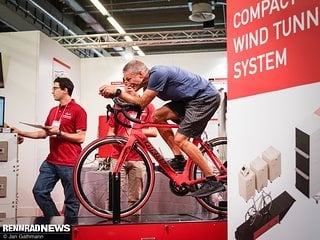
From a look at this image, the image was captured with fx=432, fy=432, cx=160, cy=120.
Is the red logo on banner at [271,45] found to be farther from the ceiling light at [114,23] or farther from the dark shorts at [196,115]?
the ceiling light at [114,23]

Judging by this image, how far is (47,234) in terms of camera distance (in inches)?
127

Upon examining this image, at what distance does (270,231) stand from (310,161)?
47cm

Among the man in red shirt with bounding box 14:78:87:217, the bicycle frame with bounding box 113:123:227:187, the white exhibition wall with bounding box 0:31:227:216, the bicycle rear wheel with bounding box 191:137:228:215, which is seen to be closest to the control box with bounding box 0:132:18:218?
the man in red shirt with bounding box 14:78:87:217

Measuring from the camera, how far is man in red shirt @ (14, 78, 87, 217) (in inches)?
175

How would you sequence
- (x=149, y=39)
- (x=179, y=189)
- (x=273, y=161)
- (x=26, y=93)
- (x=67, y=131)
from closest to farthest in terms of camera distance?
(x=273, y=161) → (x=179, y=189) → (x=67, y=131) → (x=26, y=93) → (x=149, y=39)

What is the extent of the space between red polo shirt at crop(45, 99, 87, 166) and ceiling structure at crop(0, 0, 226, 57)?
15.7ft

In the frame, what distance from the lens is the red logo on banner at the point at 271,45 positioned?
231 cm

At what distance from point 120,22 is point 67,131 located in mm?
7285

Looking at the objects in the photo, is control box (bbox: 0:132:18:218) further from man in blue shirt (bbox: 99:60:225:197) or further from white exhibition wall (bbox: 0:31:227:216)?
man in blue shirt (bbox: 99:60:225:197)

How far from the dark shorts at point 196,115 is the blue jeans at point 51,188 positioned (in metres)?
1.49

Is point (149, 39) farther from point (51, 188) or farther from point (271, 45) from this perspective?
point (271, 45)

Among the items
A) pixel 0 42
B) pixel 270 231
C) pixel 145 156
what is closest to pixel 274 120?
pixel 270 231

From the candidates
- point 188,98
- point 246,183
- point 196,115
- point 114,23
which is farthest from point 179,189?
point 114,23

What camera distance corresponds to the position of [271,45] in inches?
96.1
